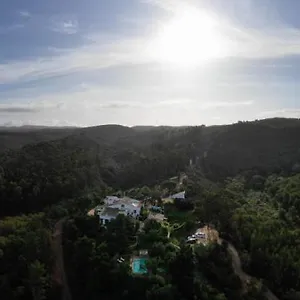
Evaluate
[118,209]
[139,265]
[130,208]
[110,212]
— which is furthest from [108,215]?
[139,265]

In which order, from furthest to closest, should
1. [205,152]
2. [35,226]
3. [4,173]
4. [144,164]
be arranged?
[205,152]
[144,164]
[4,173]
[35,226]

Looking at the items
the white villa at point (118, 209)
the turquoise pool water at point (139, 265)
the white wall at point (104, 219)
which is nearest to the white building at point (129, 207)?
the white villa at point (118, 209)

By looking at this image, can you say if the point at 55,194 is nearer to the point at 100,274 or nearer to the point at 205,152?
the point at 100,274

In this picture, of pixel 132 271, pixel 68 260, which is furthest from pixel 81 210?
pixel 132 271

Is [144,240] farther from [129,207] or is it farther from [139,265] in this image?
[129,207]

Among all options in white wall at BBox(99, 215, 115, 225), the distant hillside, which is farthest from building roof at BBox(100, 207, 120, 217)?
the distant hillside

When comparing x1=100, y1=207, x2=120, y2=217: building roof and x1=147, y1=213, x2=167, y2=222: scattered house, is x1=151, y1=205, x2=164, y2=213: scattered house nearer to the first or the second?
x1=147, y1=213, x2=167, y2=222: scattered house
